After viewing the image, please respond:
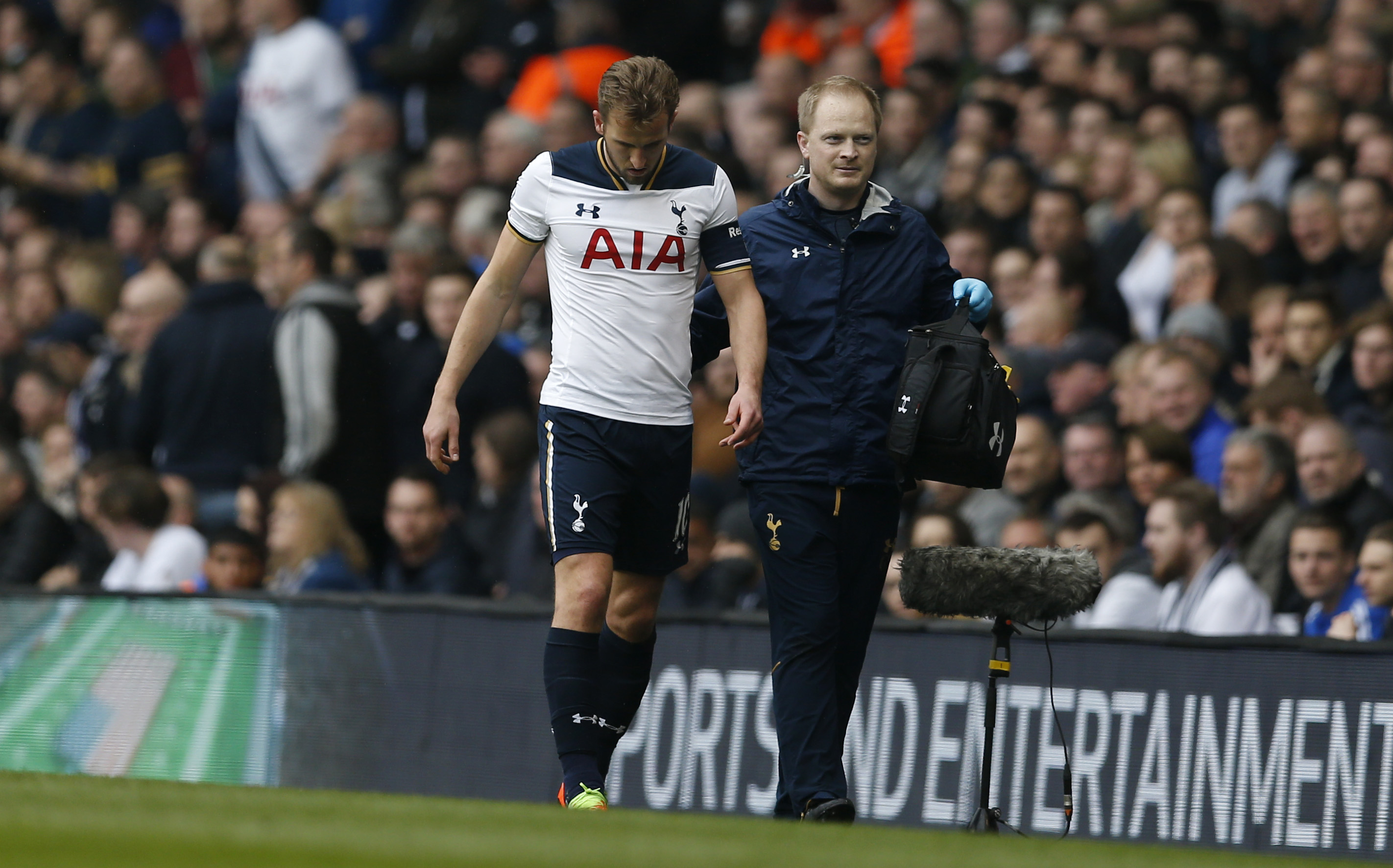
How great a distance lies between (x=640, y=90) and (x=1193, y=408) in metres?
4.38

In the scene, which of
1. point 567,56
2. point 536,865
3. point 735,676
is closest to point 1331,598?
point 735,676

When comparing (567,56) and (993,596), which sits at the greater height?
(567,56)

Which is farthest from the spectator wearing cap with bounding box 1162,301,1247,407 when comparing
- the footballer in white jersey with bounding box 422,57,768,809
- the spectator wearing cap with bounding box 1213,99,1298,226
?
the footballer in white jersey with bounding box 422,57,768,809

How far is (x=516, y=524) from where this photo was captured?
11117mm

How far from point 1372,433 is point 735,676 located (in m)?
3.22

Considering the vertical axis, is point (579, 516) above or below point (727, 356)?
below

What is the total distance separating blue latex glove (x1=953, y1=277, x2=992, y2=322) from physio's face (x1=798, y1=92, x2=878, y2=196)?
503 mm

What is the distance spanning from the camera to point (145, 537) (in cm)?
1155

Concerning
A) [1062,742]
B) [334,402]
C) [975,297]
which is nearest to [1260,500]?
[1062,742]

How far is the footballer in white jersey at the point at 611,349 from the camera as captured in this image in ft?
23.0

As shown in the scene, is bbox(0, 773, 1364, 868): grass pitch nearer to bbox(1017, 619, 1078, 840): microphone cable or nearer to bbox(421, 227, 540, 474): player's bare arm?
bbox(1017, 619, 1078, 840): microphone cable

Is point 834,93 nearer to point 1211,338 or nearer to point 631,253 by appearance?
point 631,253

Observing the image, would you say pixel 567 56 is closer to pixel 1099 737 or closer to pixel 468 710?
pixel 468 710

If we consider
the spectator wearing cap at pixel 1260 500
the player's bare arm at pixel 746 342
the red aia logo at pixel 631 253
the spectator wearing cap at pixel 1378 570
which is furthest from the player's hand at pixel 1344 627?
the red aia logo at pixel 631 253
